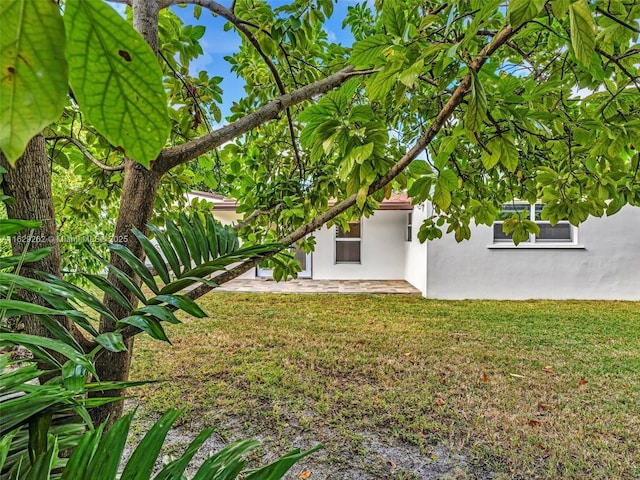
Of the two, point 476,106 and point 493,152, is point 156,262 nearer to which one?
point 476,106

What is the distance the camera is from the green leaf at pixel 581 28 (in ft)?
1.78

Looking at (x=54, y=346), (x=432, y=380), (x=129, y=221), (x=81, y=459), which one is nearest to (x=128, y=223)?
(x=129, y=221)

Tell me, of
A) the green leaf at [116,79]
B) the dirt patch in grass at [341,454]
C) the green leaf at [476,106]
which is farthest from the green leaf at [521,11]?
the dirt patch in grass at [341,454]

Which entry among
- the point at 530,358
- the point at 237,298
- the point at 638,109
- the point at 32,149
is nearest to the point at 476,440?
the point at 530,358

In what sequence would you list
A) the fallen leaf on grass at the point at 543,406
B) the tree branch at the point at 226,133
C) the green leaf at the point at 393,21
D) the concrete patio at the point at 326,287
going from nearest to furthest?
the green leaf at the point at 393,21 < the tree branch at the point at 226,133 < the fallen leaf on grass at the point at 543,406 < the concrete patio at the point at 326,287

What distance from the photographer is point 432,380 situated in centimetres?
365

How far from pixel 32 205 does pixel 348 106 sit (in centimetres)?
100

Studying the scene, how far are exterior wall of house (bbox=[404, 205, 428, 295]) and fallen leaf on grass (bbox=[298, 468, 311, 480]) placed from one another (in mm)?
5677

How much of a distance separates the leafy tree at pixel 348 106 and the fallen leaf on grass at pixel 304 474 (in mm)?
1549

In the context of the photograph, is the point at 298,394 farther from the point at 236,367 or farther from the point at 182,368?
the point at 182,368

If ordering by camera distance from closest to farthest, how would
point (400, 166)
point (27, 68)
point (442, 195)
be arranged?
point (27, 68) < point (442, 195) < point (400, 166)

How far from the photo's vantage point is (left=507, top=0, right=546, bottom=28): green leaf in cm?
55

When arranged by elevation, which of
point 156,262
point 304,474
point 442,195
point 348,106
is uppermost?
point 348,106

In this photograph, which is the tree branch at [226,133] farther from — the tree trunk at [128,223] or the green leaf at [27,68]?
the green leaf at [27,68]
